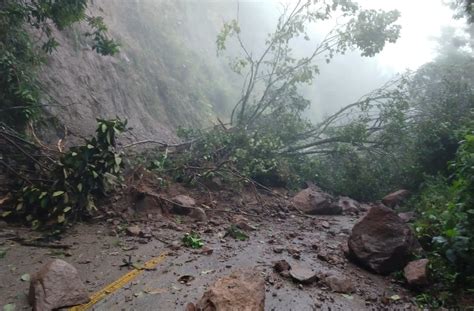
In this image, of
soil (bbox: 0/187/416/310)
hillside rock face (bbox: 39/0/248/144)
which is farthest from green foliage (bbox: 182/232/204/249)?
hillside rock face (bbox: 39/0/248/144)

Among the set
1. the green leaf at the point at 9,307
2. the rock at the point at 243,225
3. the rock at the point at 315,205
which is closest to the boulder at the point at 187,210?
the rock at the point at 243,225

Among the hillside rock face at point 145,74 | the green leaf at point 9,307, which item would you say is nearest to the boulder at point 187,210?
the hillside rock face at point 145,74

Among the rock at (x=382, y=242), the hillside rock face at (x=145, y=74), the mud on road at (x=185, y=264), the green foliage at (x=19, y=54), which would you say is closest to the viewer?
the mud on road at (x=185, y=264)

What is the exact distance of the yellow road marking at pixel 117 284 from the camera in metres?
2.87

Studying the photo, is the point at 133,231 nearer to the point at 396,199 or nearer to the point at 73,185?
the point at 73,185

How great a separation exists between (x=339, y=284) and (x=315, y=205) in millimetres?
3531

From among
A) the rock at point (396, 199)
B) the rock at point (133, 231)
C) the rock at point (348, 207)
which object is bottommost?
the rock at point (133, 231)

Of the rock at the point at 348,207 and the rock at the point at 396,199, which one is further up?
the rock at the point at 396,199

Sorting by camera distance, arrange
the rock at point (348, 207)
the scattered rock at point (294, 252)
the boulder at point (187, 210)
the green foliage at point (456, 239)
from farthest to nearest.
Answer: the rock at point (348, 207) → the boulder at point (187, 210) → the scattered rock at point (294, 252) → the green foliage at point (456, 239)

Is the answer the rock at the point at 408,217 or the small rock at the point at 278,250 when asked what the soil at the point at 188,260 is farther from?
the rock at the point at 408,217

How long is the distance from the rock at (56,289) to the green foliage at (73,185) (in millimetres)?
1447

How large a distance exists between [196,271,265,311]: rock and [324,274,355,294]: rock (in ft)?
2.98

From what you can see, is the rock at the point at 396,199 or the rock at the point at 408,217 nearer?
the rock at the point at 408,217

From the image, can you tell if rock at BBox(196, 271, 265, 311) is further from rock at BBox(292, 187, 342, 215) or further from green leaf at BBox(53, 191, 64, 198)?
rock at BBox(292, 187, 342, 215)
